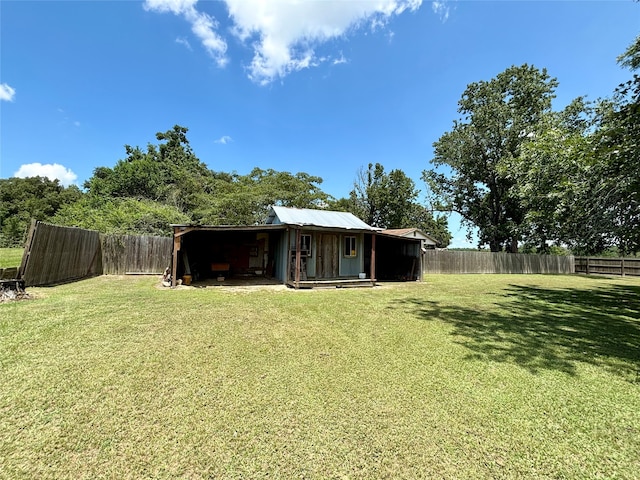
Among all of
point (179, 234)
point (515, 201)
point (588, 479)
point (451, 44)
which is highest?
point (451, 44)

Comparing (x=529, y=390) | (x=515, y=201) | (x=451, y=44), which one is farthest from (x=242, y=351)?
(x=515, y=201)

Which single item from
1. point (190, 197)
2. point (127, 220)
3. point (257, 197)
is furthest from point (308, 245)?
point (190, 197)

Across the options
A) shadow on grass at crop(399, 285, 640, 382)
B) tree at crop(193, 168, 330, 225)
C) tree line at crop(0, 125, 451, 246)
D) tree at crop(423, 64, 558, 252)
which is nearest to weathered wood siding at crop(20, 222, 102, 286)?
tree line at crop(0, 125, 451, 246)

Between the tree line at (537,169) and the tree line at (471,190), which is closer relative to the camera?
the tree line at (537,169)

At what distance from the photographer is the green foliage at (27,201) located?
2650 centimetres

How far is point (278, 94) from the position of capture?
17.8 m

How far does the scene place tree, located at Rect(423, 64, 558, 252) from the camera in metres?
22.6

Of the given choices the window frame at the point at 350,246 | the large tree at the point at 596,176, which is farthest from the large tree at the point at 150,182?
the large tree at the point at 596,176

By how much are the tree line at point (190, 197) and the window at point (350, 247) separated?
10296 millimetres

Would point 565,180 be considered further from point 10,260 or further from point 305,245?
point 10,260

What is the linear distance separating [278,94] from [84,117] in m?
16.0

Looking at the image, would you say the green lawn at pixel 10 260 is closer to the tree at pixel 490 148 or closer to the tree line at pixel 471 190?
the tree line at pixel 471 190

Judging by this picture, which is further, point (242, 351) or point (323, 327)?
point (323, 327)

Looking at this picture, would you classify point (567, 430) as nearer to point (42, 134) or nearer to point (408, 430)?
point (408, 430)
